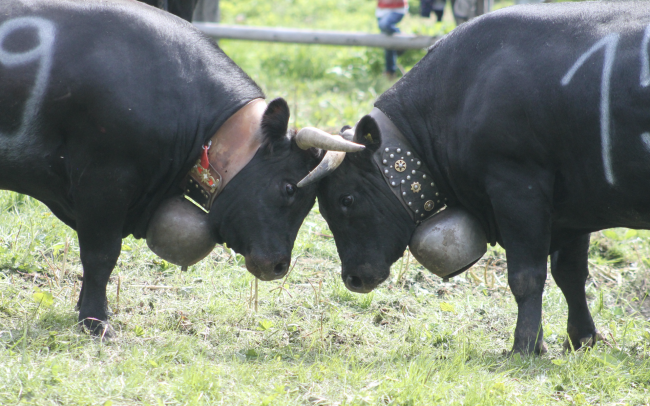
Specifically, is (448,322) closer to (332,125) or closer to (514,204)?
(514,204)

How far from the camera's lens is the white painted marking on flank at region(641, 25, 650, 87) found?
3596mm

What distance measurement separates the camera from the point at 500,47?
4.02 m

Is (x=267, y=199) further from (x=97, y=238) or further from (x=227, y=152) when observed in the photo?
(x=97, y=238)

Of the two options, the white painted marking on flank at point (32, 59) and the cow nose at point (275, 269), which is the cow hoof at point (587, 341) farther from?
the white painted marking on flank at point (32, 59)

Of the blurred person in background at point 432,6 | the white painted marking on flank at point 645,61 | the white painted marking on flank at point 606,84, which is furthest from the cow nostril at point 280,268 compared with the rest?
the blurred person in background at point 432,6

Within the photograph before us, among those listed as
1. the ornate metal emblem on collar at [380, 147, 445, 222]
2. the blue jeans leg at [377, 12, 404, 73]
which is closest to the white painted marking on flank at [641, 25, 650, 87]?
the ornate metal emblem on collar at [380, 147, 445, 222]

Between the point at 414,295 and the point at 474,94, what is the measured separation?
1.61 metres

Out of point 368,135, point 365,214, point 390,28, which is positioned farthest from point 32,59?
point 390,28

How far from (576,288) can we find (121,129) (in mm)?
2729

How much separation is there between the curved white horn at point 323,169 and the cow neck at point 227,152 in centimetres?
34

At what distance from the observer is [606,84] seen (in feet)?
12.1

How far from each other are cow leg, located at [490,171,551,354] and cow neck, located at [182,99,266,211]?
1.34 m

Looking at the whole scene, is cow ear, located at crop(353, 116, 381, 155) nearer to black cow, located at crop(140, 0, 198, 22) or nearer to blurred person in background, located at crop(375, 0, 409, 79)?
black cow, located at crop(140, 0, 198, 22)

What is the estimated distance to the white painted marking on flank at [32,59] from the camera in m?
3.81
